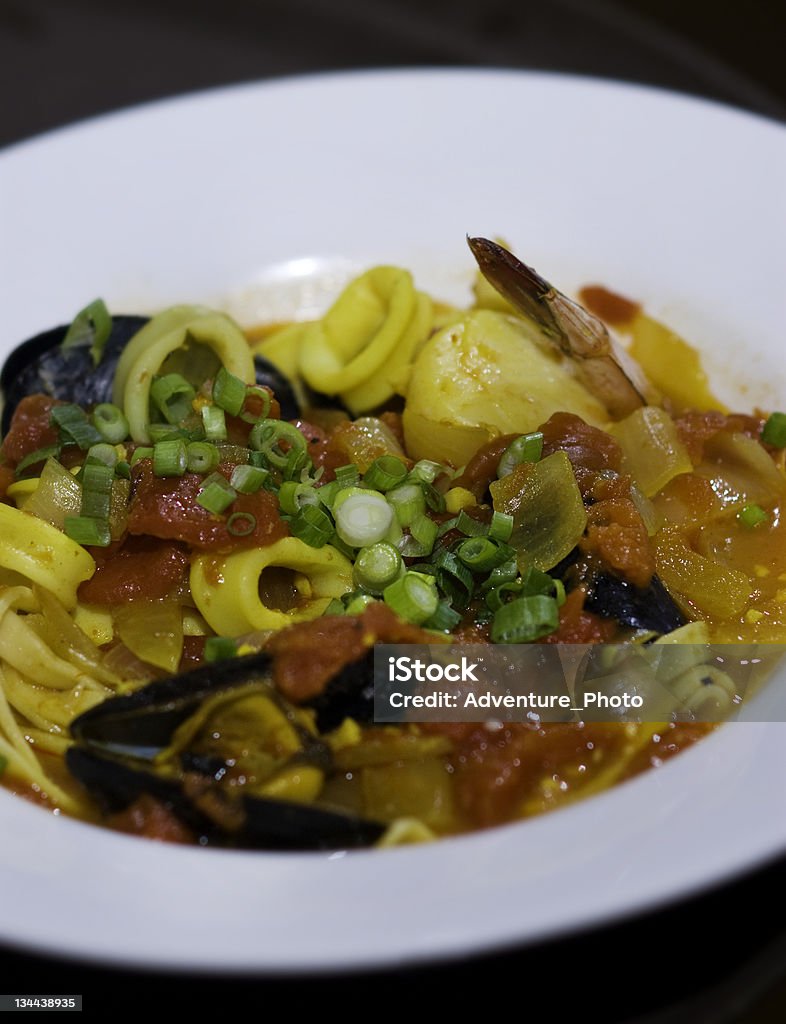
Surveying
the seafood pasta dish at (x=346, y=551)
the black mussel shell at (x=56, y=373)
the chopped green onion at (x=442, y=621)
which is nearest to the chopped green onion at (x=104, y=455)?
the seafood pasta dish at (x=346, y=551)

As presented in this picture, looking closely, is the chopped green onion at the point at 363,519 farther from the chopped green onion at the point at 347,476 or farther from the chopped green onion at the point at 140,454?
the chopped green onion at the point at 140,454

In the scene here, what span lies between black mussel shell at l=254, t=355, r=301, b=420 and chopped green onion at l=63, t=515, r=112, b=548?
1.19 metres

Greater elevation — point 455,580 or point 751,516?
point 751,516

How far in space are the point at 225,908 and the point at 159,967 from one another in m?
0.23

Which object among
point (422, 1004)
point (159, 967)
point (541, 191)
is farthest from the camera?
point (541, 191)

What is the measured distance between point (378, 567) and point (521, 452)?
2.33ft

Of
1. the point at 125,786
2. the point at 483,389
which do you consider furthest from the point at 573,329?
the point at 125,786

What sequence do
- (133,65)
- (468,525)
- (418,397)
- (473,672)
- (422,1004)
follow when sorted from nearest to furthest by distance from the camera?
(422,1004), (473,672), (468,525), (418,397), (133,65)

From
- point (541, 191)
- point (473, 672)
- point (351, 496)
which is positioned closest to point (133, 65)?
point (541, 191)

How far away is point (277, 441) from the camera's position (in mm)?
3898

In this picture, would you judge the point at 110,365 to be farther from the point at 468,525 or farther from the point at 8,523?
the point at 468,525

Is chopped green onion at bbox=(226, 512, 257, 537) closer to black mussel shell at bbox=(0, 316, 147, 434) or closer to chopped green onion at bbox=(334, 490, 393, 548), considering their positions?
chopped green onion at bbox=(334, 490, 393, 548)

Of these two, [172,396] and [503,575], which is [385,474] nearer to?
[503,575]

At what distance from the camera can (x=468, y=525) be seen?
360 cm
